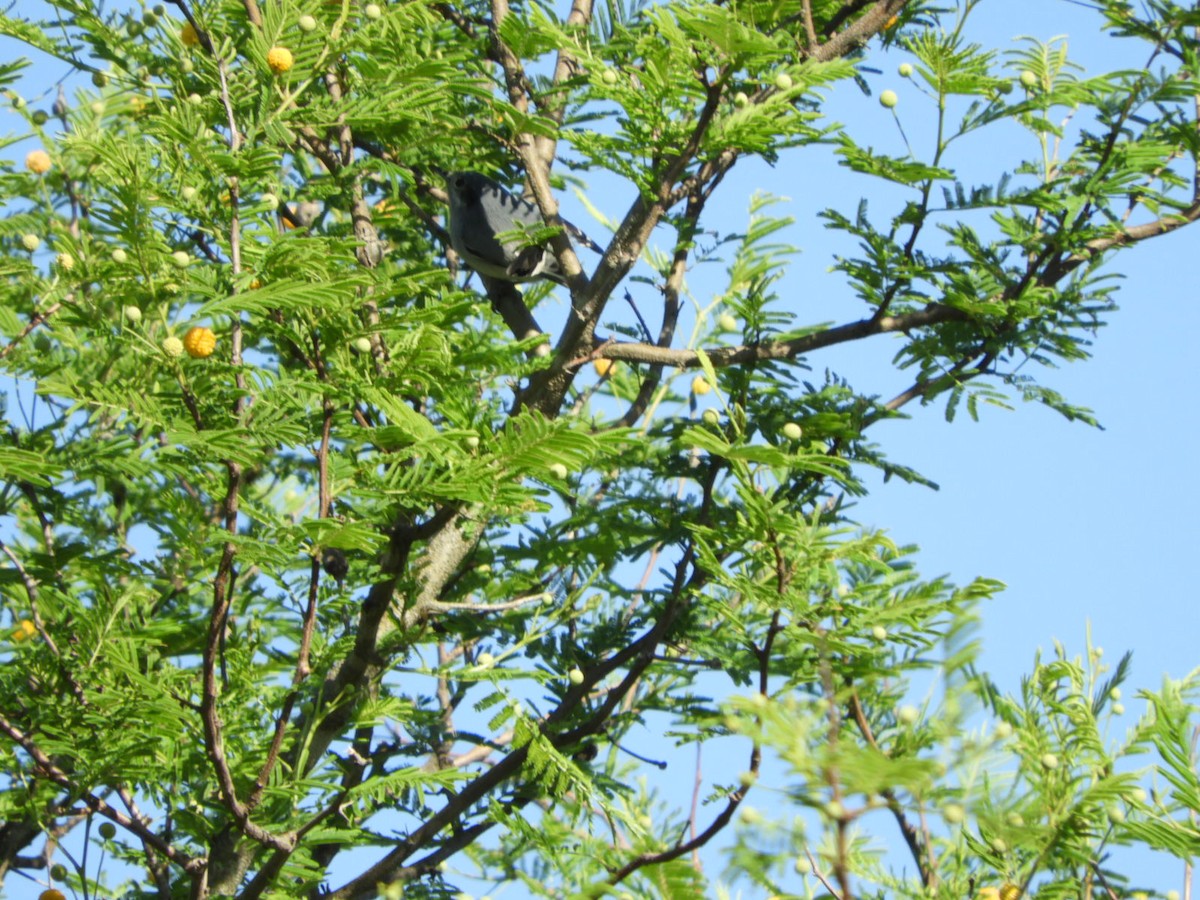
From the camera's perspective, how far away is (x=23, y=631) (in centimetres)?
300

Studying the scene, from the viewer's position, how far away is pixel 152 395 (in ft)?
6.84

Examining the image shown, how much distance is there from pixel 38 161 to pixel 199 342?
67.9 inches

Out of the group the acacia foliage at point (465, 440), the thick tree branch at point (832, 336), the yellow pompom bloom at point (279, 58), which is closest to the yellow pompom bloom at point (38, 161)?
the acacia foliage at point (465, 440)

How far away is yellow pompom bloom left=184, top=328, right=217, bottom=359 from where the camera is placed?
202 cm

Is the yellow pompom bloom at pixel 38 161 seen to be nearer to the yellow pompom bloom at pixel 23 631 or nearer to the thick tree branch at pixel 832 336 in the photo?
the yellow pompom bloom at pixel 23 631

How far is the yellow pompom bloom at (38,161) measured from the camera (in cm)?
341

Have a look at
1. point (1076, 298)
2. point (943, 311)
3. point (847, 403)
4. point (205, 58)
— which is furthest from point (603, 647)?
point (205, 58)

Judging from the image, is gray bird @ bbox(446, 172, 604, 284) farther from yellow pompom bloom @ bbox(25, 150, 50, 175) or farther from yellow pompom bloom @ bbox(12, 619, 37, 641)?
yellow pompom bloom @ bbox(12, 619, 37, 641)

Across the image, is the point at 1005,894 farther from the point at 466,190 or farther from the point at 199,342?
the point at 466,190

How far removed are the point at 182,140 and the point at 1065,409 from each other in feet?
5.43

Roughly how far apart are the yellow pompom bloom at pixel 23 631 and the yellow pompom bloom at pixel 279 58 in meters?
1.33

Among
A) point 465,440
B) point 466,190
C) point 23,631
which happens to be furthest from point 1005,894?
point 23,631

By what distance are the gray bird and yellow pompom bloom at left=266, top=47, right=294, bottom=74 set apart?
2.89 feet

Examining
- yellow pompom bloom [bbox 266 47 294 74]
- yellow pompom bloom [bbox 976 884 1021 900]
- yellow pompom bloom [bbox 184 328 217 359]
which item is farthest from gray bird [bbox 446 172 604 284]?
yellow pompom bloom [bbox 976 884 1021 900]
